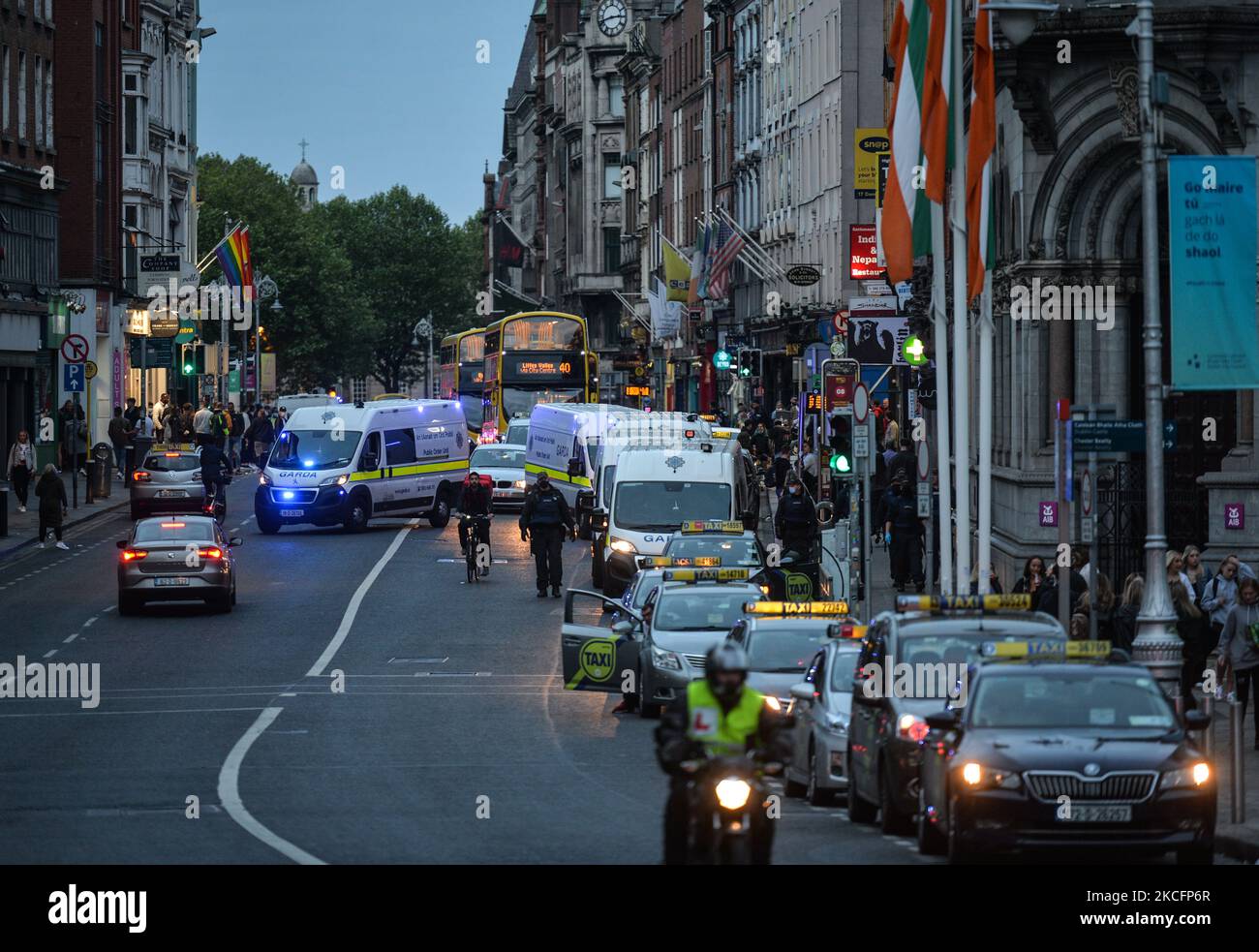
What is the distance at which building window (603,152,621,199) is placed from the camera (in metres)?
151

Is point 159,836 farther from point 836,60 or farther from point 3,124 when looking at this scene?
point 836,60

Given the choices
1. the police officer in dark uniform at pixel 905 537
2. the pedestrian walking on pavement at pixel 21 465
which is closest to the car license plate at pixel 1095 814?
the police officer in dark uniform at pixel 905 537

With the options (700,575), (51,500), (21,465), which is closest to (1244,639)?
(700,575)

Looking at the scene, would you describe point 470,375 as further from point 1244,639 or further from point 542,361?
point 1244,639

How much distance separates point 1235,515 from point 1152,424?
10.7m

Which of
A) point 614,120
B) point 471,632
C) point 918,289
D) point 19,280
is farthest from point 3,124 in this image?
point 614,120

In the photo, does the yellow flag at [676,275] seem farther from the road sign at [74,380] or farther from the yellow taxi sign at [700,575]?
the yellow taxi sign at [700,575]

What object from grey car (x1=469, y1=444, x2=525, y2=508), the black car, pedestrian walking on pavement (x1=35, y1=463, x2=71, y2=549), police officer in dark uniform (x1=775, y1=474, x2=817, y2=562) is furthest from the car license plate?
grey car (x1=469, y1=444, x2=525, y2=508)

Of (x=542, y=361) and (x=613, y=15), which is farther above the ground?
(x=613, y=15)

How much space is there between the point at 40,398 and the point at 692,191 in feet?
158

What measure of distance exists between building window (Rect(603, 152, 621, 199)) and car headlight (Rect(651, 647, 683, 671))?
125m

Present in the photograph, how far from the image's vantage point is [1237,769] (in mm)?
18688

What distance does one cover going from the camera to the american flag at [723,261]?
73750 mm

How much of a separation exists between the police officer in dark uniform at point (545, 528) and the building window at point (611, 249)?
110 m
